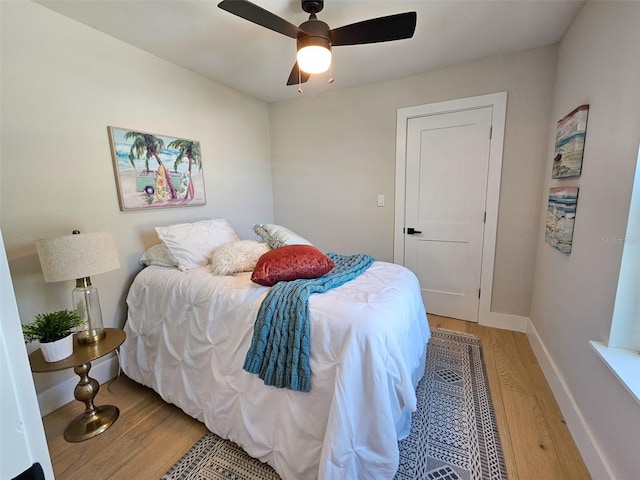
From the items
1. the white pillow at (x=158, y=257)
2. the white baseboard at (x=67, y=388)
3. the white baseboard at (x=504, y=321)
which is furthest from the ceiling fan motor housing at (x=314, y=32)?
the white baseboard at (x=504, y=321)

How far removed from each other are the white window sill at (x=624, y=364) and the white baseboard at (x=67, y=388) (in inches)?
115

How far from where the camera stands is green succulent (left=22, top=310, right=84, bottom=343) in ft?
4.92

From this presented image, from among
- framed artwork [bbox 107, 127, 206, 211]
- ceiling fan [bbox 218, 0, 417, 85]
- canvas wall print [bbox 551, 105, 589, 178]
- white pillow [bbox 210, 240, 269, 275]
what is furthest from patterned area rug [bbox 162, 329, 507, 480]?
ceiling fan [bbox 218, 0, 417, 85]

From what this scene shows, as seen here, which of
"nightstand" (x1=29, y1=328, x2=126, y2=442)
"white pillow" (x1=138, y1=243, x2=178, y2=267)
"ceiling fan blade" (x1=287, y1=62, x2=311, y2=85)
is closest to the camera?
"nightstand" (x1=29, y1=328, x2=126, y2=442)

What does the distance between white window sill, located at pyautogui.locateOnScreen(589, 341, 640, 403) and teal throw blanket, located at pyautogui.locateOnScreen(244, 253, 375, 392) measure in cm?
122

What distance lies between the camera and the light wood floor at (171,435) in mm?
1400

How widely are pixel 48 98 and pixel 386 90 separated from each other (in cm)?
266

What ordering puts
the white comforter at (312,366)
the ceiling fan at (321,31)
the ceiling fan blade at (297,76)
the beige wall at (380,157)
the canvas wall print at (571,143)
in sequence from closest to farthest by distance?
the white comforter at (312,366) → the ceiling fan at (321,31) → the canvas wall print at (571,143) → the ceiling fan blade at (297,76) → the beige wall at (380,157)

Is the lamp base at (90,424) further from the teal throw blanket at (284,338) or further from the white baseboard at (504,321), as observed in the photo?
the white baseboard at (504,321)

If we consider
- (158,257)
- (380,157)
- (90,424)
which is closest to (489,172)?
(380,157)

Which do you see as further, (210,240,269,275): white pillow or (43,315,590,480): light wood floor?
(210,240,269,275): white pillow

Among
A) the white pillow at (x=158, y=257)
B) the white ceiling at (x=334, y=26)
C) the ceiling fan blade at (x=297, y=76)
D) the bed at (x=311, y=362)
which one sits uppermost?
the white ceiling at (x=334, y=26)

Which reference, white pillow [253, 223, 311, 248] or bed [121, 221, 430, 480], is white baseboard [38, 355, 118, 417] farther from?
white pillow [253, 223, 311, 248]

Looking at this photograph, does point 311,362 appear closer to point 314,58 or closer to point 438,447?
point 438,447
